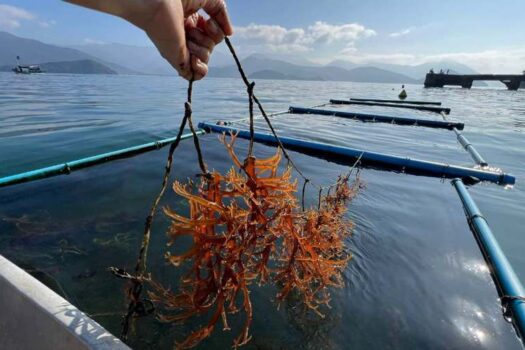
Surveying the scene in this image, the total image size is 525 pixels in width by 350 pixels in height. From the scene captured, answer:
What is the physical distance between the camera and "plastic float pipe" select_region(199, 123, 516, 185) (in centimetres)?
826

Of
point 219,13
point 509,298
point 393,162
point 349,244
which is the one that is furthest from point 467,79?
point 219,13

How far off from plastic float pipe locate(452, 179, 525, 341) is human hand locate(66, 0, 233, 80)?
14.2 feet

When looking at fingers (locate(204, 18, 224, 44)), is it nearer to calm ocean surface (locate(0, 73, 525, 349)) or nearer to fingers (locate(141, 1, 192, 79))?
fingers (locate(141, 1, 192, 79))

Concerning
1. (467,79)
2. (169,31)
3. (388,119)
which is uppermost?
(467,79)

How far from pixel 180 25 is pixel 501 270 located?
5.16m

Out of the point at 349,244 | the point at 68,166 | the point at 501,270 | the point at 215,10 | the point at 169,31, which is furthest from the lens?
the point at 68,166

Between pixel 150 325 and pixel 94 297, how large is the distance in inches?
36.8

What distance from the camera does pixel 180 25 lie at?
150 centimetres

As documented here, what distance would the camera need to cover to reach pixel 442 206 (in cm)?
686

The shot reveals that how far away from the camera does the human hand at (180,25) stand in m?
1.33

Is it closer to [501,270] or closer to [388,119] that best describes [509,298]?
[501,270]

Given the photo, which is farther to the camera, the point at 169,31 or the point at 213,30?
the point at 213,30

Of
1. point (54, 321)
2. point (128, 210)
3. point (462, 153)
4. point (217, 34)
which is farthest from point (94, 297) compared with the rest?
point (462, 153)

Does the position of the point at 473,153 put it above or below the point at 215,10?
below
